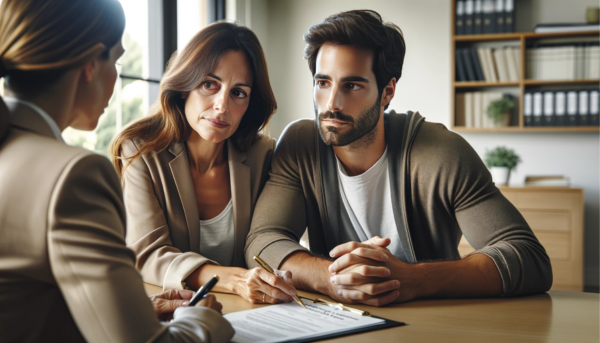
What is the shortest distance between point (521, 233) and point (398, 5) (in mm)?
3542

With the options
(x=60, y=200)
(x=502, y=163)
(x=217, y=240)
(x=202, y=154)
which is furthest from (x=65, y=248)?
(x=502, y=163)

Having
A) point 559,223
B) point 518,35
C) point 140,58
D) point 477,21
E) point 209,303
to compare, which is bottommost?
point 559,223

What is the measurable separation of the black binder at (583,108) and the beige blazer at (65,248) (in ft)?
13.5

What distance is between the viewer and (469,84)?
13.4ft

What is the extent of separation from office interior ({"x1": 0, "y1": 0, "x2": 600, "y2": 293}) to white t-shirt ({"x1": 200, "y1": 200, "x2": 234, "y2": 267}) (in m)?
2.10

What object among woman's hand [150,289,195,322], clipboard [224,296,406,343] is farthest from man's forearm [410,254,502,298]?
woman's hand [150,289,195,322]

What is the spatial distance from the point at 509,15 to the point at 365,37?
2.91 m

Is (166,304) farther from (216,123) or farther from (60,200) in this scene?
(216,123)

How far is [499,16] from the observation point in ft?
13.3

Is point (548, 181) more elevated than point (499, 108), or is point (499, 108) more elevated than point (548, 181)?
point (499, 108)

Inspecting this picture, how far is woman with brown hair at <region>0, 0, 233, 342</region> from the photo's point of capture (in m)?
0.60

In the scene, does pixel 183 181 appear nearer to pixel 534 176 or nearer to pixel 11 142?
pixel 11 142

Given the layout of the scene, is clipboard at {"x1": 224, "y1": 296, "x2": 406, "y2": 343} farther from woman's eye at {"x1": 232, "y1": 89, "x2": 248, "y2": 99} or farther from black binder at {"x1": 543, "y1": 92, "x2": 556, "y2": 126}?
black binder at {"x1": 543, "y1": 92, "x2": 556, "y2": 126}

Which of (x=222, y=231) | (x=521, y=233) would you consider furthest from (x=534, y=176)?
(x=222, y=231)
